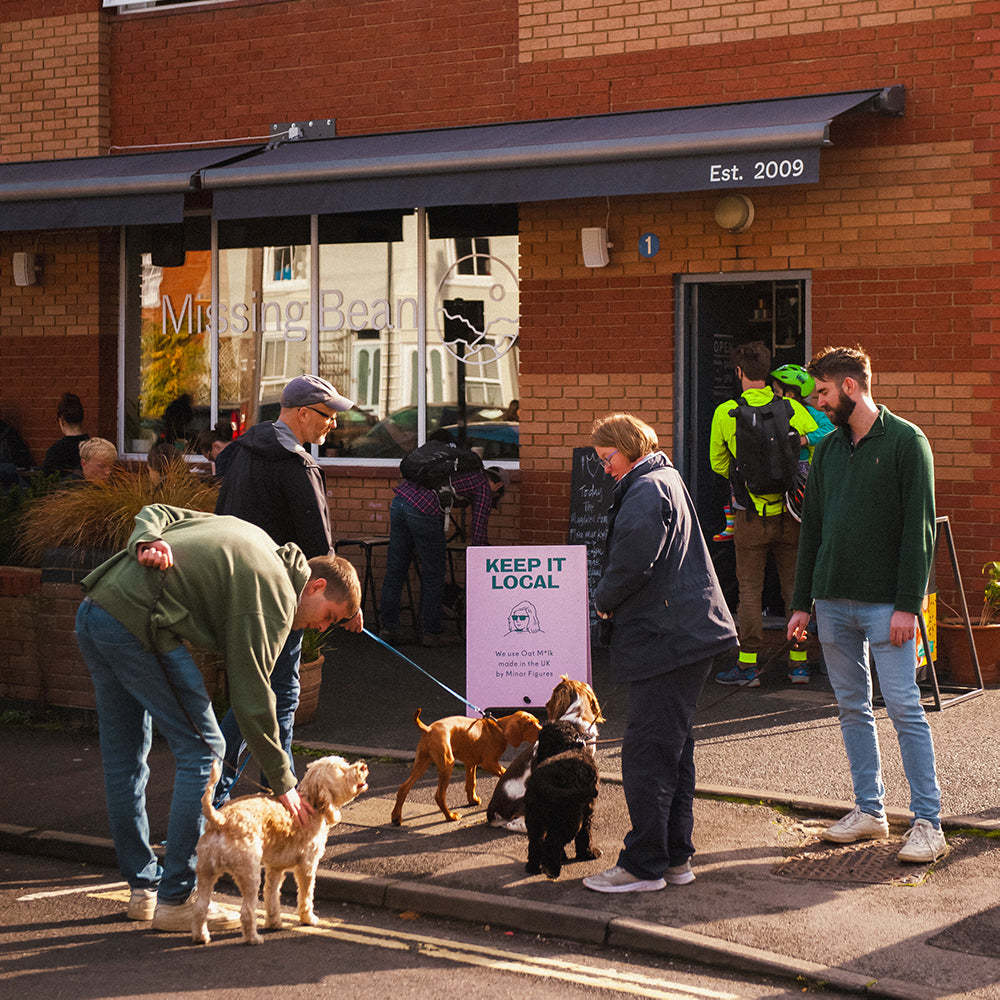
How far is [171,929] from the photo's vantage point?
4941 mm

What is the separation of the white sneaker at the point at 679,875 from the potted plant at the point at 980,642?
12.7 ft

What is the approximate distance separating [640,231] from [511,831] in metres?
5.62

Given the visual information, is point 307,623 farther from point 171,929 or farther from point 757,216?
point 757,216

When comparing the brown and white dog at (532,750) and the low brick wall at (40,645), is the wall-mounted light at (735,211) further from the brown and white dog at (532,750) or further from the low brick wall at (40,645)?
the low brick wall at (40,645)

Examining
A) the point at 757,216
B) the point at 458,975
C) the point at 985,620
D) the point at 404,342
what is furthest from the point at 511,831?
the point at 404,342

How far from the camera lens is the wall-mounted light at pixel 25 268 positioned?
1266cm

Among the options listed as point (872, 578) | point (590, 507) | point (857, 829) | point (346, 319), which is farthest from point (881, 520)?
point (346, 319)

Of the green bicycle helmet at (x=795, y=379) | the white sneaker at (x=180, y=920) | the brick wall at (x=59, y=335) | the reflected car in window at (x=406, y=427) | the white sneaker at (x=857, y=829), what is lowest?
the white sneaker at (x=180, y=920)

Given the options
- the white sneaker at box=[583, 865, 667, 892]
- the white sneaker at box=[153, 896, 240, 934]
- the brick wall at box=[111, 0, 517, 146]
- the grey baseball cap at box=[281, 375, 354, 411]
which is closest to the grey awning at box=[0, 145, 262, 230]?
the brick wall at box=[111, 0, 517, 146]

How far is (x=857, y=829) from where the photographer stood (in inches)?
225

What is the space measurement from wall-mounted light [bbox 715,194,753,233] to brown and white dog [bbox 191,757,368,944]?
600cm

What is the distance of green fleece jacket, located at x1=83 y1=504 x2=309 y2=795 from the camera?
4.55 metres

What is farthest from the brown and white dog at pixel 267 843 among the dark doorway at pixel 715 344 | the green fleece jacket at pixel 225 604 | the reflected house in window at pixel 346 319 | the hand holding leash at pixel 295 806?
the reflected house in window at pixel 346 319

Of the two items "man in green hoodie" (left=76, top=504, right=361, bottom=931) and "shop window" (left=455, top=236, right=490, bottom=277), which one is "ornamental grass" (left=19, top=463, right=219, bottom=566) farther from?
"shop window" (left=455, top=236, right=490, bottom=277)
